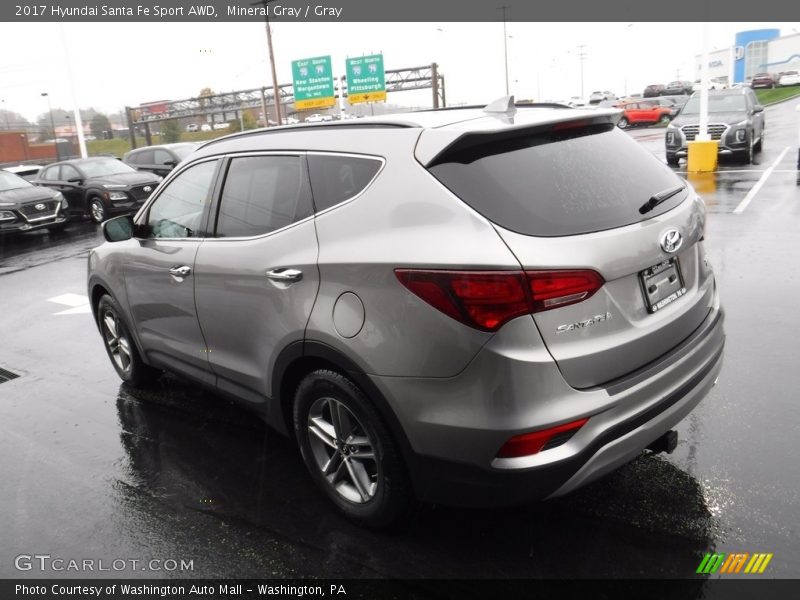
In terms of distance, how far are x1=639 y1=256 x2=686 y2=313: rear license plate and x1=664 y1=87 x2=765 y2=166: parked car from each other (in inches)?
580

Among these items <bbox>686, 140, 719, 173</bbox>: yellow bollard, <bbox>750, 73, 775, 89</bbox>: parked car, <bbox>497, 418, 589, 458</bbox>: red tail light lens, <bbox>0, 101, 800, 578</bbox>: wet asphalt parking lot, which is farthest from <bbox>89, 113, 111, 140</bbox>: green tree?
<bbox>497, 418, 589, 458</bbox>: red tail light lens

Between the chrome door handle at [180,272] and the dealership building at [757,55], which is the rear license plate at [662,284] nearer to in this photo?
the chrome door handle at [180,272]

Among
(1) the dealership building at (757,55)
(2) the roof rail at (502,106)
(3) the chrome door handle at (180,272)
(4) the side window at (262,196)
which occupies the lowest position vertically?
(3) the chrome door handle at (180,272)

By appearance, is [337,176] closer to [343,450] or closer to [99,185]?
[343,450]

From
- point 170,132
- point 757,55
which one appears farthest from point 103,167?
point 757,55

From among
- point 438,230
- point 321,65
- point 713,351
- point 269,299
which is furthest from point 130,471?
point 321,65

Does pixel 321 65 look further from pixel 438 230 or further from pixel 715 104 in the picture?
pixel 438 230

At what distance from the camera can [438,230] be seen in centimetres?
257

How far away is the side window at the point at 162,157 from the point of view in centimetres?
1883

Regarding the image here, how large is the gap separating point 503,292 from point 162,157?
18530mm

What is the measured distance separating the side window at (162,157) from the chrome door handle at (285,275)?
17.0 m

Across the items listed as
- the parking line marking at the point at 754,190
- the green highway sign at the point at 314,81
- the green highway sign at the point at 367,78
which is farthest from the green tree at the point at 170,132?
the parking line marking at the point at 754,190

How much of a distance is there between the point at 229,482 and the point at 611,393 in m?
2.20

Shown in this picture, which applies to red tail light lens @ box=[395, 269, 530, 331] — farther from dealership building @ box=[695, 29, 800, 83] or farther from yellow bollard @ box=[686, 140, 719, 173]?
dealership building @ box=[695, 29, 800, 83]
